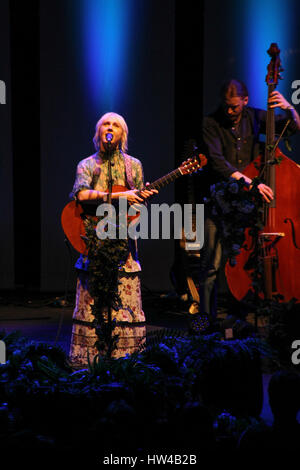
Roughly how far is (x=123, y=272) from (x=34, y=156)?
11.7ft

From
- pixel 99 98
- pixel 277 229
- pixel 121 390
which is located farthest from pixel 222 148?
pixel 99 98

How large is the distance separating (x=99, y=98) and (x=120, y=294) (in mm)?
3561

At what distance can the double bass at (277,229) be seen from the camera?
3479 mm

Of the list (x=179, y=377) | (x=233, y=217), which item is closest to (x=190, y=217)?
(x=233, y=217)

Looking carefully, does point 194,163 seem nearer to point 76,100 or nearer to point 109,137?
point 109,137

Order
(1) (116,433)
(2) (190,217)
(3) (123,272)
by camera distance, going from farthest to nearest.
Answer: (2) (190,217), (3) (123,272), (1) (116,433)

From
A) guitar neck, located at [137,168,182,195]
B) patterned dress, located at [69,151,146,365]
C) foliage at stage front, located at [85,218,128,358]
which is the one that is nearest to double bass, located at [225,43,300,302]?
guitar neck, located at [137,168,182,195]

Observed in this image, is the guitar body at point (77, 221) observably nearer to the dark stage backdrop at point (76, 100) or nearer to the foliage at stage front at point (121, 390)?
the foliage at stage front at point (121, 390)

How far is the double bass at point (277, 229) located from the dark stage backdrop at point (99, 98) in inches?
123

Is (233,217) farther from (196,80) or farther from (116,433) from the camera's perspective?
(196,80)

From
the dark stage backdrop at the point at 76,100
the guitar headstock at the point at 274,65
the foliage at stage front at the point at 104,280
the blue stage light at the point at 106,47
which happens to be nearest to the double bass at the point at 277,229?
the guitar headstock at the point at 274,65

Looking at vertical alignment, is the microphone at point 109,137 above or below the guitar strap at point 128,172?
above

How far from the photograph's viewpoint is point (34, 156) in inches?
265

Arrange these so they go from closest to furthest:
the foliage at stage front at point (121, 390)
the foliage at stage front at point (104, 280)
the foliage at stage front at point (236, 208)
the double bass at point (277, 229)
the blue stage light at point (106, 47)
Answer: the foliage at stage front at point (121, 390), the foliage at stage front at point (236, 208), the foliage at stage front at point (104, 280), the double bass at point (277, 229), the blue stage light at point (106, 47)
